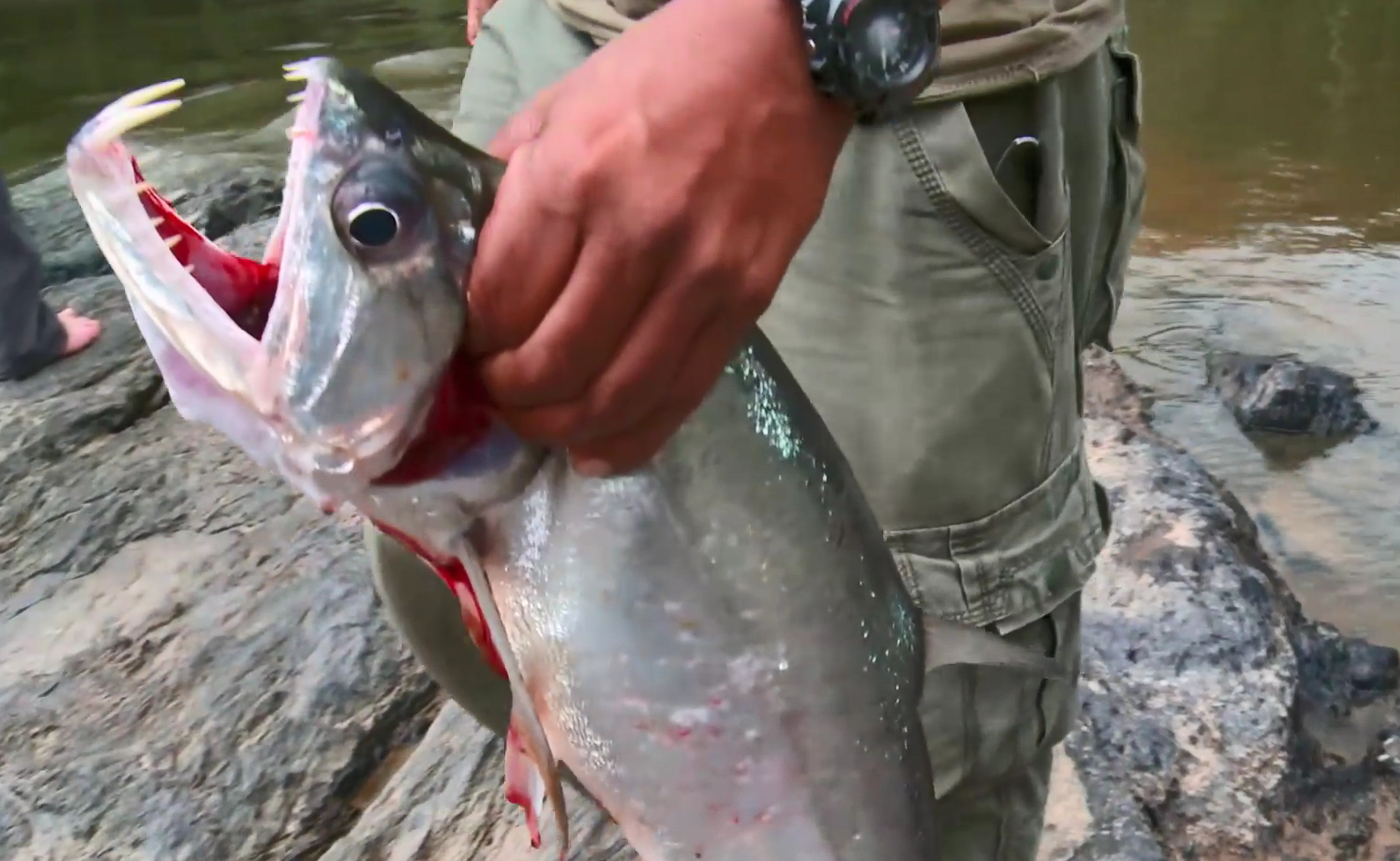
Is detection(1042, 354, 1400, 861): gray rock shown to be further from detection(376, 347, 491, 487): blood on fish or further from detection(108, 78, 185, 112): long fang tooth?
detection(108, 78, 185, 112): long fang tooth

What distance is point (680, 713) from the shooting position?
1242mm

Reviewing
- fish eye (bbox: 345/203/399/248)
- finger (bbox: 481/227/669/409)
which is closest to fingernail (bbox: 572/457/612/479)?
finger (bbox: 481/227/669/409)

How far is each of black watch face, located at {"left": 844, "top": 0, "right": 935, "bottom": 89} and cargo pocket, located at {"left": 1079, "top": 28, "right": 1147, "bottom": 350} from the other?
2.36ft

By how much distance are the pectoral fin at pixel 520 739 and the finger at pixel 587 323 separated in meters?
0.26

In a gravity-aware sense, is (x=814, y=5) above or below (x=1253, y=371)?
above

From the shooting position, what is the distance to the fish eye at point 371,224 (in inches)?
39.6

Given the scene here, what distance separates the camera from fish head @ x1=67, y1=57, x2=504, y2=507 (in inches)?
38.8

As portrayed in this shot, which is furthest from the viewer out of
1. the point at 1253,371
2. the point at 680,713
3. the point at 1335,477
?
the point at 1253,371

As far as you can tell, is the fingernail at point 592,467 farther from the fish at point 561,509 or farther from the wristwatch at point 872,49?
the wristwatch at point 872,49

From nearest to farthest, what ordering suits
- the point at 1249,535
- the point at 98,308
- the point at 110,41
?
the point at 1249,535 → the point at 98,308 → the point at 110,41

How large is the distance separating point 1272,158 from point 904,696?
845cm

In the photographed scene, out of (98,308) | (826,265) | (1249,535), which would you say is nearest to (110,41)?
(98,308)

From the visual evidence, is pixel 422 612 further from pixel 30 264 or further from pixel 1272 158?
pixel 1272 158

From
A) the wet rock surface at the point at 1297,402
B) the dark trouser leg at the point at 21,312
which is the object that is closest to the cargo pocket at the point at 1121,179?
the dark trouser leg at the point at 21,312
